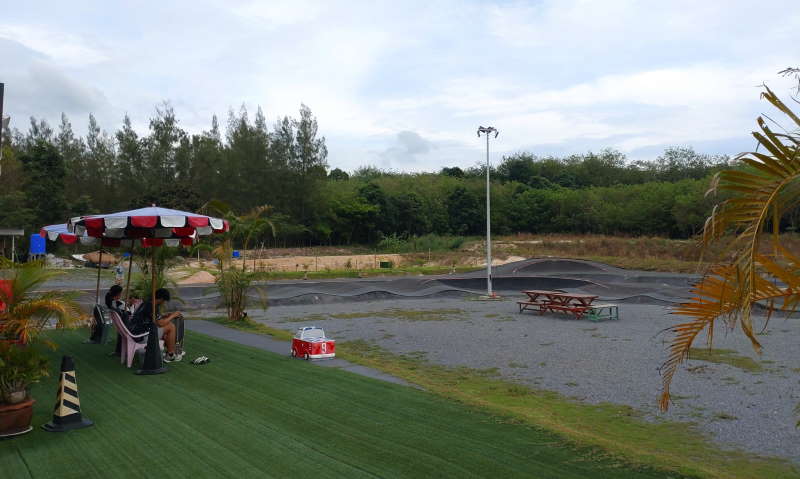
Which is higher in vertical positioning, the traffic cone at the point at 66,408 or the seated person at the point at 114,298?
the seated person at the point at 114,298

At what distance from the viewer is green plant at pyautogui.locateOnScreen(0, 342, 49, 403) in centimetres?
539

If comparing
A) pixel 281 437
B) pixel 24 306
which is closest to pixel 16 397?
pixel 24 306

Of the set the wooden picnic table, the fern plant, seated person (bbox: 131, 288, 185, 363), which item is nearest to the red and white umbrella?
seated person (bbox: 131, 288, 185, 363)

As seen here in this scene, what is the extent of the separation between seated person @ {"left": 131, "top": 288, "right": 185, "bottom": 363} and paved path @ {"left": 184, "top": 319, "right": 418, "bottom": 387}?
1.80m

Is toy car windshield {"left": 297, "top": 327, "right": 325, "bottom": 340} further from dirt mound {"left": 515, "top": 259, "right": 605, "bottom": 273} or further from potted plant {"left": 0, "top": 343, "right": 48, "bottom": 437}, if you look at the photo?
dirt mound {"left": 515, "top": 259, "right": 605, "bottom": 273}

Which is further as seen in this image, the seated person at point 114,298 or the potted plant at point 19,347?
the seated person at point 114,298

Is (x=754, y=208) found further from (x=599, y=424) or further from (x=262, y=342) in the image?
(x=262, y=342)

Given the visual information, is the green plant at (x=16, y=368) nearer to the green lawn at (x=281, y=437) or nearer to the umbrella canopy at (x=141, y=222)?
the green lawn at (x=281, y=437)

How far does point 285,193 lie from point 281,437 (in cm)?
4406

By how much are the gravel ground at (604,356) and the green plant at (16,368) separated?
20.2 ft

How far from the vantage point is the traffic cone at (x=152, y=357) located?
827cm

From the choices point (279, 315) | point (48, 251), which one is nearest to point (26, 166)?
point (48, 251)

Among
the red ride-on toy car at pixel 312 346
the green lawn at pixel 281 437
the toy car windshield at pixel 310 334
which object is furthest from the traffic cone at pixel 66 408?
the toy car windshield at pixel 310 334

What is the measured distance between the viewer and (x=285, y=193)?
48.5 meters
